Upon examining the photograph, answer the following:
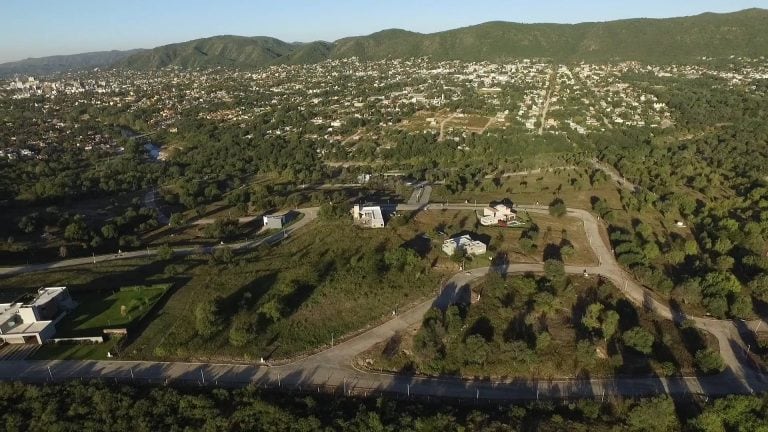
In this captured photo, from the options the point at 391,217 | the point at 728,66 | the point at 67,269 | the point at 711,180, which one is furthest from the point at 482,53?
the point at 67,269

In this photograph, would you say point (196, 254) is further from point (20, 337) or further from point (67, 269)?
point (20, 337)

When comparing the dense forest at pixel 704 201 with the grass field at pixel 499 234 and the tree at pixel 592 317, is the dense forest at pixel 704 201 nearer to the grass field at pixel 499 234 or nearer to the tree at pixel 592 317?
the grass field at pixel 499 234

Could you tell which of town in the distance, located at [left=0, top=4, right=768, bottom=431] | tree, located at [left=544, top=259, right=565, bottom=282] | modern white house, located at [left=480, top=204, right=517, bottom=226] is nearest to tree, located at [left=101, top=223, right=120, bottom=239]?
town in the distance, located at [left=0, top=4, right=768, bottom=431]

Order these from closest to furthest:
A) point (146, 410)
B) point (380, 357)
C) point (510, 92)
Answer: point (146, 410) → point (380, 357) → point (510, 92)

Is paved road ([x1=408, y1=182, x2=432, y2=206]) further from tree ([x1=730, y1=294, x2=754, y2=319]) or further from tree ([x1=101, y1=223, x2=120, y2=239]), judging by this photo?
tree ([x1=101, y1=223, x2=120, y2=239])

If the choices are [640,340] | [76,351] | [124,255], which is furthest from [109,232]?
[640,340]

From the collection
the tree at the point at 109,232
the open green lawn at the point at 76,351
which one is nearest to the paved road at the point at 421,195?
the tree at the point at 109,232
